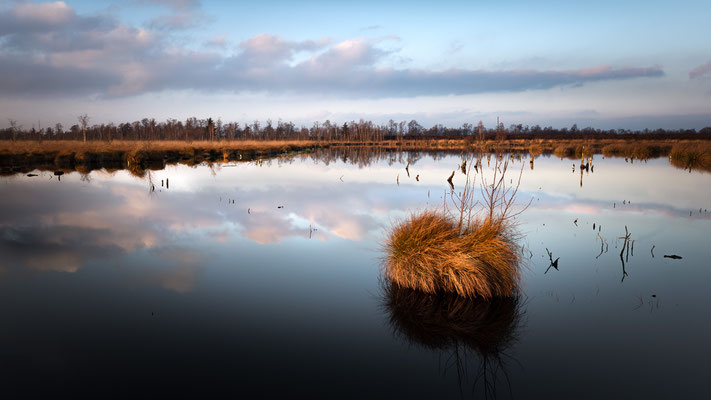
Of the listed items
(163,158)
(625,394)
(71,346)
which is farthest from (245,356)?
(163,158)

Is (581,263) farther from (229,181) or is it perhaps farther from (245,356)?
(229,181)

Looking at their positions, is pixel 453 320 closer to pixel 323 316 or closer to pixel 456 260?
pixel 456 260

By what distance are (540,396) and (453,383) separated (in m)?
0.87

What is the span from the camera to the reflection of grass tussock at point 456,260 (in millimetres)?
6316

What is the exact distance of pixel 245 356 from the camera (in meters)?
4.83

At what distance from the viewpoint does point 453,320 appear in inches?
225

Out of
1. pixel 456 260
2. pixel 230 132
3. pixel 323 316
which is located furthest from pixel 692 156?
pixel 230 132

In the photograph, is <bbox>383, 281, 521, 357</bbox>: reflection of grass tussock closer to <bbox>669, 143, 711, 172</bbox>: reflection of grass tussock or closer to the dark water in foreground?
the dark water in foreground

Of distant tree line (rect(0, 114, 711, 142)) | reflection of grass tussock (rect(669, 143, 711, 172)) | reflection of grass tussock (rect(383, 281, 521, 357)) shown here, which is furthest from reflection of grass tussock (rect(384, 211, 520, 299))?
distant tree line (rect(0, 114, 711, 142))

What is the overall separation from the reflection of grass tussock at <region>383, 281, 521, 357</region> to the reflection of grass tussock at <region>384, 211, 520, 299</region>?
0.17 meters

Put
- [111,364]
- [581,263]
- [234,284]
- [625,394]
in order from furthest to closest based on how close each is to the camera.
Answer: [581,263] < [234,284] < [111,364] < [625,394]

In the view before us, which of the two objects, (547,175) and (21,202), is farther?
(547,175)

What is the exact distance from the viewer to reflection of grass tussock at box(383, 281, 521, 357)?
527 centimetres

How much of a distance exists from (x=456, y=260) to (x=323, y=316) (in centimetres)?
218
